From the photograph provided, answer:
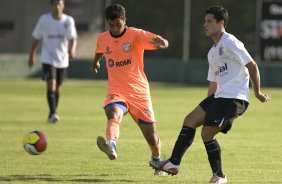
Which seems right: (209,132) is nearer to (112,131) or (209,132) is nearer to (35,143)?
(112,131)

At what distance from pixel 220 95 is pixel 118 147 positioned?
169 inches

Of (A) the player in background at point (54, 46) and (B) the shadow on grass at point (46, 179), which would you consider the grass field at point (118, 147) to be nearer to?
(B) the shadow on grass at point (46, 179)

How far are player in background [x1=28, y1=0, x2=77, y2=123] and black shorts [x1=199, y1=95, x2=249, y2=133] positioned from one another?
8.43 meters

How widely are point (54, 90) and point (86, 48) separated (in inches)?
869

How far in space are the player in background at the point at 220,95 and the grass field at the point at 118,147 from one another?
0.49 m

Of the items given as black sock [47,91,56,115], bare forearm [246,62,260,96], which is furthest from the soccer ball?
black sock [47,91,56,115]

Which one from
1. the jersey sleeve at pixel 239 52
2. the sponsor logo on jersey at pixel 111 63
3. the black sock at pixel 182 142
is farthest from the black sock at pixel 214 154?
the sponsor logo on jersey at pixel 111 63

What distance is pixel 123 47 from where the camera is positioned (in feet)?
35.4

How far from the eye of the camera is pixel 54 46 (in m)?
18.4

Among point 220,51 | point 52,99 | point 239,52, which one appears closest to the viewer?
point 239,52

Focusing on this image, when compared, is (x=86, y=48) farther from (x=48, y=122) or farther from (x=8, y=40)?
(x=48, y=122)

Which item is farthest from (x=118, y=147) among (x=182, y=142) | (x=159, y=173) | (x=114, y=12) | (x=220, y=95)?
(x=220, y=95)

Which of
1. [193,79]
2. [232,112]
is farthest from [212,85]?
[193,79]

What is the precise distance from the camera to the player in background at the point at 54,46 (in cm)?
1791
